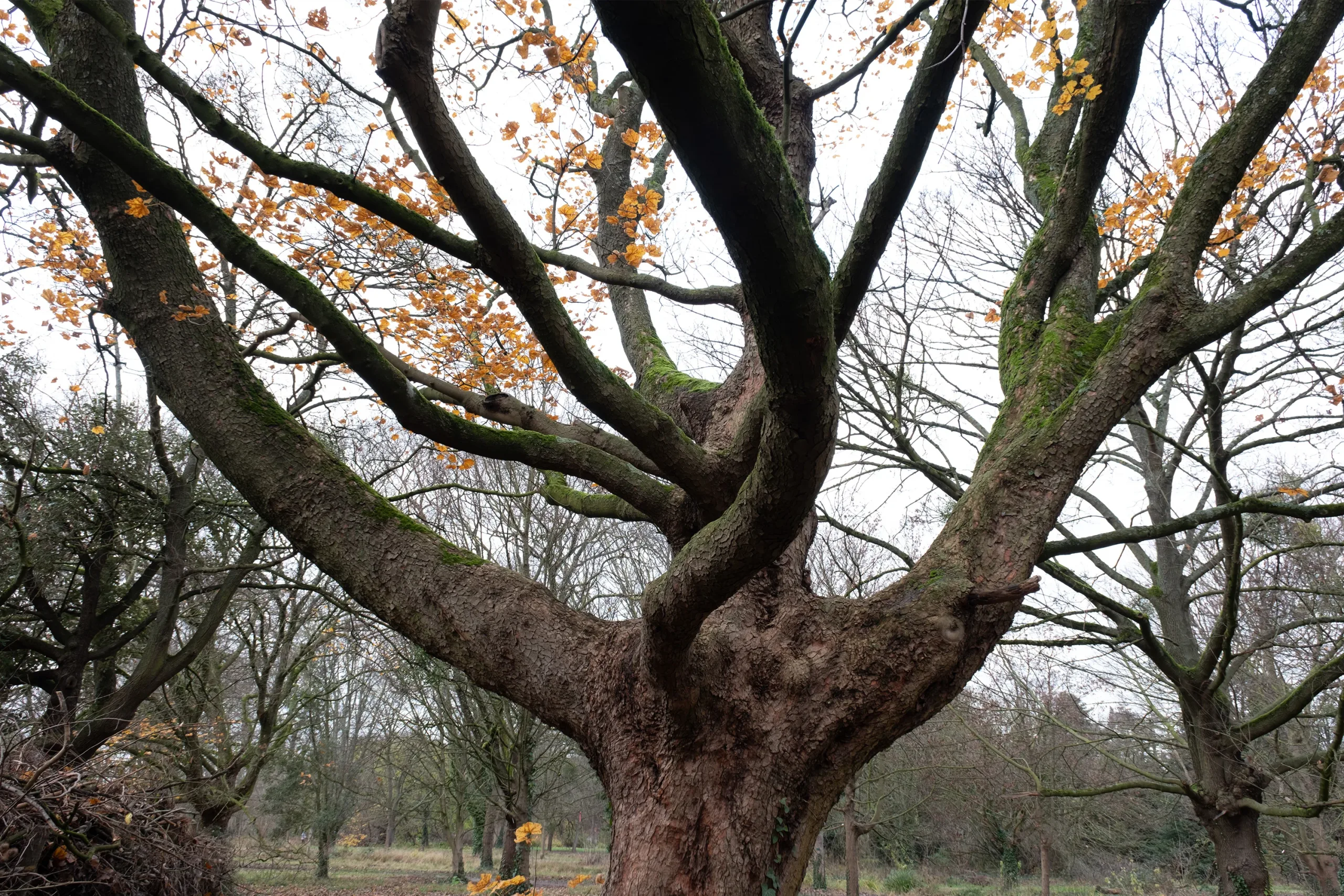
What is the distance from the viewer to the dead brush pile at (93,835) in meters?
2.72

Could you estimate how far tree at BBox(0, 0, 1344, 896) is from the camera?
2016 mm

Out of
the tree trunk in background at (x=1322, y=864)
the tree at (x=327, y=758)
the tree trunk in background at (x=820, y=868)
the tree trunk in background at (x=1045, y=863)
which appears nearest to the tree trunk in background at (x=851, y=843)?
the tree trunk in background at (x=1045, y=863)

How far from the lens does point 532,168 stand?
3.58 m

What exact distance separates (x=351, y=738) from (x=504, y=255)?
80.1 feet

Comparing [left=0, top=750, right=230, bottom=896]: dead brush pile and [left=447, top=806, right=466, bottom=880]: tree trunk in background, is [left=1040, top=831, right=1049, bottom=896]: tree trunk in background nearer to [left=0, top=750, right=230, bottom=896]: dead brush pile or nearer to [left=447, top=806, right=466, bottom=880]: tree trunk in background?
[left=447, top=806, right=466, bottom=880]: tree trunk in background

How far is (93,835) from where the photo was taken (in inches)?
127

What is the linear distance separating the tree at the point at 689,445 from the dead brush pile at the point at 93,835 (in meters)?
1.65

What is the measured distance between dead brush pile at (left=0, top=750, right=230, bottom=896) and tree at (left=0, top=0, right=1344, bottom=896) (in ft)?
5.42

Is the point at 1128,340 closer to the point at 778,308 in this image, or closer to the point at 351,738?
the point at 778,308

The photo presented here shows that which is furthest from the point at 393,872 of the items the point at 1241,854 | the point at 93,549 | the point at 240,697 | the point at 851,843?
the point at 1241,854

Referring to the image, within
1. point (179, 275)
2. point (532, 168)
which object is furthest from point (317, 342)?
point (532, 168)

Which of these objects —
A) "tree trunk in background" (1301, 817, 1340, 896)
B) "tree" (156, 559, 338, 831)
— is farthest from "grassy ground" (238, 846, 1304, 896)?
"tree trunk in background" (1301, 817, 1340, 896)

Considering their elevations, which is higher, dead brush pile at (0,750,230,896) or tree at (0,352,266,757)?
tree at (0,352,266,757)

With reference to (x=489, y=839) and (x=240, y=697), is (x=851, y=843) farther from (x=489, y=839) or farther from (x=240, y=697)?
(x=240, y=697)
